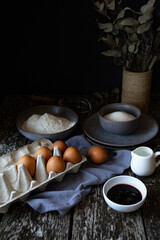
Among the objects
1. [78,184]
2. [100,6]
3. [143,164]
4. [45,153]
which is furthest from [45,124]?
[100,6]

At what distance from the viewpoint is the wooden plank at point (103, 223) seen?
83cm

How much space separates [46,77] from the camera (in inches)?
68.6

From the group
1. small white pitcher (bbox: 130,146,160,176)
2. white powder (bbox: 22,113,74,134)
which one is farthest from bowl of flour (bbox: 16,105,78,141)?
small white pitcher (bbox: 130,146,160,176)

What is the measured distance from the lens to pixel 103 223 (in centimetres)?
87

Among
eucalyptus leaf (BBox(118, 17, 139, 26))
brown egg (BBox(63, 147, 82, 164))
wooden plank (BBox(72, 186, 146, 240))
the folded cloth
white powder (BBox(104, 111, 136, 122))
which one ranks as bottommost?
wooden plank (BBox(72, 186, 146, 240))

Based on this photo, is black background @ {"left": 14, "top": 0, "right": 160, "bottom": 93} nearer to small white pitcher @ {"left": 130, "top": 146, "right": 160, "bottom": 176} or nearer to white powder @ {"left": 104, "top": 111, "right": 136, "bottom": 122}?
white powder @ {"left": 104, "top": 111, "right": 136, "bottom": 122}

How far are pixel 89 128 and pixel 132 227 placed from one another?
532 millimetres

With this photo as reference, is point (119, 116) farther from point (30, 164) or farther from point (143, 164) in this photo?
point (30, 164)

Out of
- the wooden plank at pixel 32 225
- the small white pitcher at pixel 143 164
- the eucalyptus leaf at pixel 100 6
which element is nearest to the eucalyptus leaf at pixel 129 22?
the eucalyptus leaf at pixel 100 6

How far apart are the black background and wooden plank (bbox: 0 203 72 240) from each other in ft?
3.16

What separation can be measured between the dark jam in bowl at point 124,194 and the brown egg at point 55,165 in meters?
0.18

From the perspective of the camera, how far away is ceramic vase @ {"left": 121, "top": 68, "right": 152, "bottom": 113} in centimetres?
140

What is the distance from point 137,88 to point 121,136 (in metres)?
0.30

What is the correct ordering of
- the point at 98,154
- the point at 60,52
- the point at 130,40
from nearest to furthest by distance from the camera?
the point at 98,154, the point at 130,40, the point at 60,52
